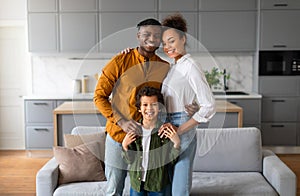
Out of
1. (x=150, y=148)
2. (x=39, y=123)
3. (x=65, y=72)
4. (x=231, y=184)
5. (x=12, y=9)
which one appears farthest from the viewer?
(x=65, y=72)

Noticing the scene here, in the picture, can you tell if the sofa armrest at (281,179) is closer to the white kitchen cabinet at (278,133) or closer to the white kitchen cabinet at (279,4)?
the white kitchen cabinet at (278,133)

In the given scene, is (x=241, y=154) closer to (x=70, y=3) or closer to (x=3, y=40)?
(x=70, y=3)

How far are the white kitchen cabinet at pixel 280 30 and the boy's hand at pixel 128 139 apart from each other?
4.00m

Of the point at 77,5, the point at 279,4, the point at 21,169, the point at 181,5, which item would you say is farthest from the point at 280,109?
the point at 21,169

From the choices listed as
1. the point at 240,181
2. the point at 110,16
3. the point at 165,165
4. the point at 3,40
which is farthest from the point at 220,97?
the point at 3,40

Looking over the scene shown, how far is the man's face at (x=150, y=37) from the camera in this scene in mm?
1579

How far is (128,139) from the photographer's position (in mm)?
1683

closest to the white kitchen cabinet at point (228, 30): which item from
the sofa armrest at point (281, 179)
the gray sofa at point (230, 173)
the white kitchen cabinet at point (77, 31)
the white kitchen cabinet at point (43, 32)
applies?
the white kitchen cabinet at point (77, 31)

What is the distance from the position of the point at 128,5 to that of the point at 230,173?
2965mm

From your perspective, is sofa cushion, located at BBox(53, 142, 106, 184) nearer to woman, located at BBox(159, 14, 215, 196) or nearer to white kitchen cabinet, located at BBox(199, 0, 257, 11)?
woman, located at BBox(159, 14, 215, 196)

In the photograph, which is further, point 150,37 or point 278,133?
point 278,133

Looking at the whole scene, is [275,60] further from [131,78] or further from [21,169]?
[131,78]

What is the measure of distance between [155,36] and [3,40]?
185 inches

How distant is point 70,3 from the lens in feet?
17.1
